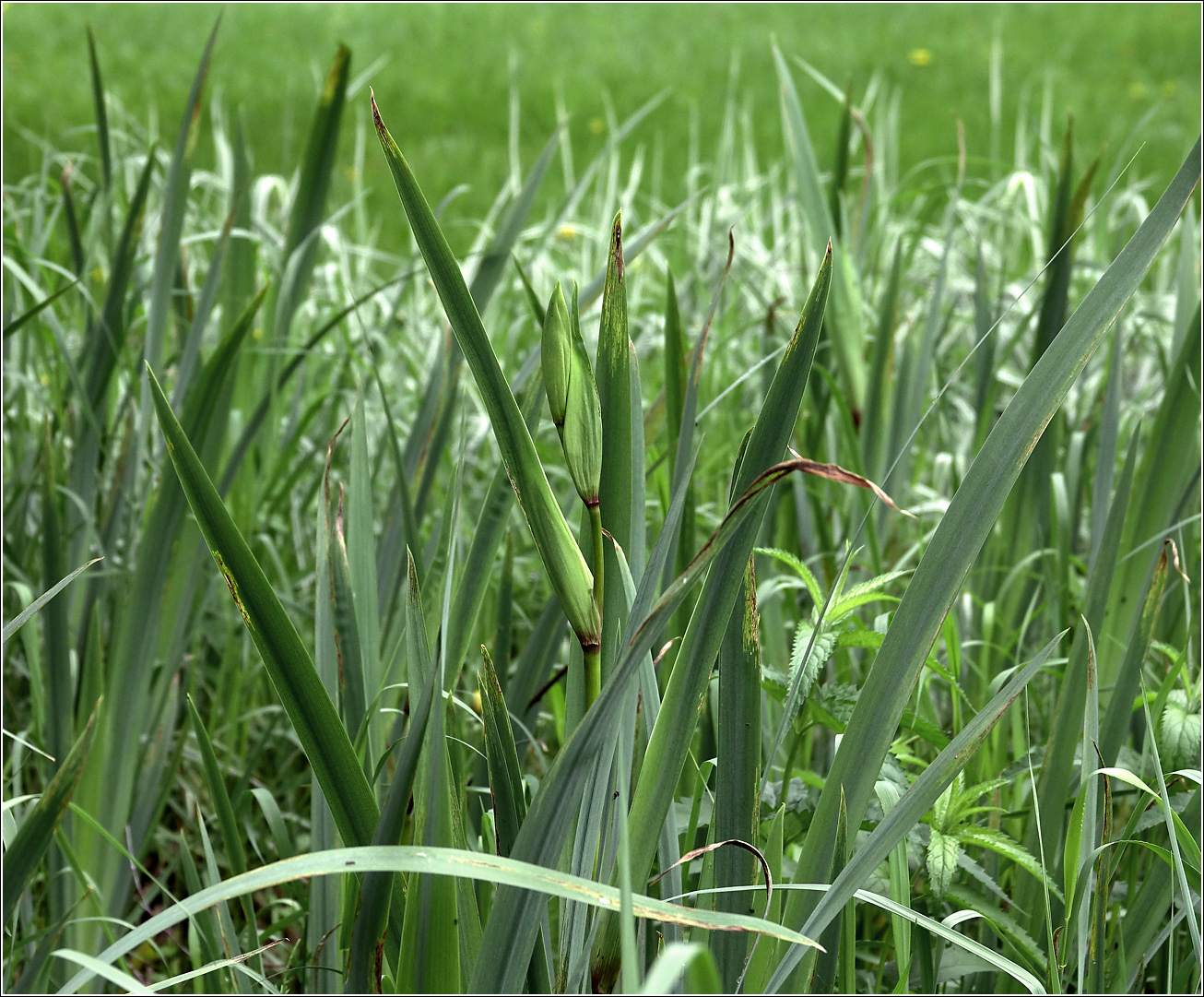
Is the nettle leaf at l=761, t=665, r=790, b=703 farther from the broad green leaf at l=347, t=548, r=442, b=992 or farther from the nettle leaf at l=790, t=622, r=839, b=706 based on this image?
the broad green leaf at l=347, t=548, r=442, b=992

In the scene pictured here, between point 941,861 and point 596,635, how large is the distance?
9.2 inches

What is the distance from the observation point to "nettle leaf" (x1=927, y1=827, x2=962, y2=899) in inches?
18.5

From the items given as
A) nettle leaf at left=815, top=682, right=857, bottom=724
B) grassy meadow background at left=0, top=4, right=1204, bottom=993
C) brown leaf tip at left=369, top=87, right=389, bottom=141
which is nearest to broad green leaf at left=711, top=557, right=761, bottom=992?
grassy meadow background at left=0, top=4, right=1204, bottom=993

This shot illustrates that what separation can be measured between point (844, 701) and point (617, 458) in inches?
7.8

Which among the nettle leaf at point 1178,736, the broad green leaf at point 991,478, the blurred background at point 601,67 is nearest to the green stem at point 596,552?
the broad green leaf at point 991,478

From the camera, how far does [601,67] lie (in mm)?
4617

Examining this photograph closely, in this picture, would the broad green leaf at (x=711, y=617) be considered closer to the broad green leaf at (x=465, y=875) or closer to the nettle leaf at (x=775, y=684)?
the broad green leaf at (x=465, y=875)

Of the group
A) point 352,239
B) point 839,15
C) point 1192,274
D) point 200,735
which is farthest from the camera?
point 839,15

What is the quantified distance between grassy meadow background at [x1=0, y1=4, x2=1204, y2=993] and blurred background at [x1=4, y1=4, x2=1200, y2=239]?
7.29ft

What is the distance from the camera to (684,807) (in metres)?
0.53

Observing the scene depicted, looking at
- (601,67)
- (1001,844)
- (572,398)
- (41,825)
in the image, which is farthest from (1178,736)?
(601,67)

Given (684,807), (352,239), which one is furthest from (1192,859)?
(352,239)

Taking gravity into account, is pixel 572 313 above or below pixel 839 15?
below

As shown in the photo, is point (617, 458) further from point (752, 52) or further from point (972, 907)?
point (752, 52)
